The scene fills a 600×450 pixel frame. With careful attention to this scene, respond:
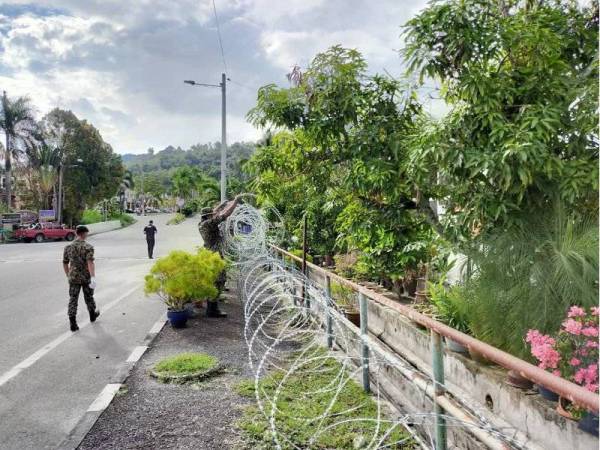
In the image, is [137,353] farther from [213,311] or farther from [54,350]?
[213,311]

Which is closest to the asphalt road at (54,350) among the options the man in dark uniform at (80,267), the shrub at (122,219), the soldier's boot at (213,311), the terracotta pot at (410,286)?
the man in dark uniform at (80,267)

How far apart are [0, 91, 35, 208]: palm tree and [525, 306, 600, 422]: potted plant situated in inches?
1751

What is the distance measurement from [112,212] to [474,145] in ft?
212

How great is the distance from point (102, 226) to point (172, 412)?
4602 centimetres

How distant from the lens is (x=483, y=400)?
3.36 meters

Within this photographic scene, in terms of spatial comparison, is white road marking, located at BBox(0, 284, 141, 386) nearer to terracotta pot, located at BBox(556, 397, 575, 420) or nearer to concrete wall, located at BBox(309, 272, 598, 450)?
concrete wall, located at BBox(309, 272, 598, 450)

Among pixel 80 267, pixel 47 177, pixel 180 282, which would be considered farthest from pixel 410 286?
pixel 47 177

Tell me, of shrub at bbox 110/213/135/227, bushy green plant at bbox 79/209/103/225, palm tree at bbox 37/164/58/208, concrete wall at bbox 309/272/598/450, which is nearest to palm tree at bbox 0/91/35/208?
palm tree at bbox 37/164/58/208

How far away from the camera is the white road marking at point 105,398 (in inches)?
174

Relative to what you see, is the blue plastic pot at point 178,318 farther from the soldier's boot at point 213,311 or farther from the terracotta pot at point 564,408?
the terracotta pot at point 564,408

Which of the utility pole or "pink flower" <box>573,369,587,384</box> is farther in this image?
the utility pole

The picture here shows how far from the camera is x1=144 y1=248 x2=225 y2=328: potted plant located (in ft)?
24.9

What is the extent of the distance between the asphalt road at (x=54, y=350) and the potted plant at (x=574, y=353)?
3.54 metres

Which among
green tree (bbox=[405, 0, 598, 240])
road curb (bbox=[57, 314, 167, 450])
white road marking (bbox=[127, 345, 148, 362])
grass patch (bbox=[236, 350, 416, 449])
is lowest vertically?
white road marking (bbox=[127, 345, 148, 362])
